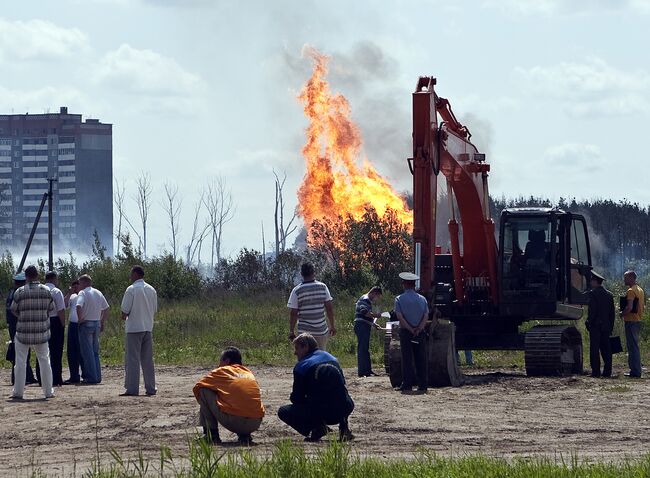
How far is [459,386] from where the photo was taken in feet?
66.8

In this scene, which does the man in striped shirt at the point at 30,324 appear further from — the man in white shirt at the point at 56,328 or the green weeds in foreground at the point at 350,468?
the green weeds in foreground at the point at 350,468

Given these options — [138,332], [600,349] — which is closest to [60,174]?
[600,349]

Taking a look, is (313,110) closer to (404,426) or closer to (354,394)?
(354,394)

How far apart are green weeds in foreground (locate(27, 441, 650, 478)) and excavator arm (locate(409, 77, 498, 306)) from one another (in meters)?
9.84

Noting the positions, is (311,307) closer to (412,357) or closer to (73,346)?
(412,357)

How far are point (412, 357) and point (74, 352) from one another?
6.51m

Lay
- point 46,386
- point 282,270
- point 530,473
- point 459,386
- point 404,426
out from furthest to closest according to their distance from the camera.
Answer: point 282,270 → point 459,386 → point 46,386 → point 404,426 → point 530,473

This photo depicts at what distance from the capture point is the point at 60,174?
143125mm

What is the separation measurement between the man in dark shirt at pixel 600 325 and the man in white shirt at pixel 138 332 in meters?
7.85

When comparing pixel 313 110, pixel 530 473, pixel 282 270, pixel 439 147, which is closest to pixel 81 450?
pixel 530 473

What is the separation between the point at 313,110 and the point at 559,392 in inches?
672

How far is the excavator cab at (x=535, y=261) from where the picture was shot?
894 inches

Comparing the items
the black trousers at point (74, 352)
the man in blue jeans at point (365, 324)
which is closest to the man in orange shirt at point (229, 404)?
the black trousers at point (74, 352)

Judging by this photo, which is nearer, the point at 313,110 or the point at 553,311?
the point at 553,311
